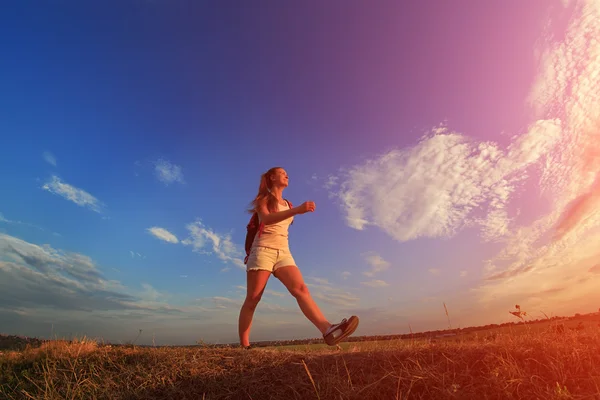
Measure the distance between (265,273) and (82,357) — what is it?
3084 millimetres

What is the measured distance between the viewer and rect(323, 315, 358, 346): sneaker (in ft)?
19.1

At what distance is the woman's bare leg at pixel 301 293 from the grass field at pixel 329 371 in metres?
0.56

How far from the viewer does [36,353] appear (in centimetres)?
677

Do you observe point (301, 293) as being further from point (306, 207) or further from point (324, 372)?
point (324, 372)

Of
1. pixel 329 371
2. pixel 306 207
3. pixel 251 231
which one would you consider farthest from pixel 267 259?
pixel 329 371

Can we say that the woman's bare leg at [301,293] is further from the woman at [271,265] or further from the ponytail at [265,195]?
the ponytail at [265,195]

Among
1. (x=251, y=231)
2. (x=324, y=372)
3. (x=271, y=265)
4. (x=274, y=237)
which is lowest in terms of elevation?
(x=324, y=372)

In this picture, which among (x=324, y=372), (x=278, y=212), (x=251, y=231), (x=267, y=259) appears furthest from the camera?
(x=251, y=231)

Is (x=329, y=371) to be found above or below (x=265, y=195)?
below

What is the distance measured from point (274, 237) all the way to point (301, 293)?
105 centimetres

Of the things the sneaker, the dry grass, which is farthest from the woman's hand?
the dry grass

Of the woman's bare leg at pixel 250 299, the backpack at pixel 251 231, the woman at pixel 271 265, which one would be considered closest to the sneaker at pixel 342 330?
the woman at pixel 271 265

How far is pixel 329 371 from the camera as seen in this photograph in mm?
4980

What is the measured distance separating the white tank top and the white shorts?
7 cm
